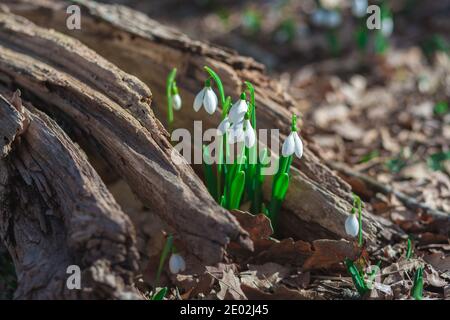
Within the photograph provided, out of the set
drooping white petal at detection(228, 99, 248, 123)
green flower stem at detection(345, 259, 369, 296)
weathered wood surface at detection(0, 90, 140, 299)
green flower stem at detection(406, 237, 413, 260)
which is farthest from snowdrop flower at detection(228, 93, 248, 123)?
green flower stem at detection(406, 237, 413, 260)

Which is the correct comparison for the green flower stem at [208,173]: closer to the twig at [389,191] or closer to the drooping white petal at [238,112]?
the drooping white petal at [238,112]

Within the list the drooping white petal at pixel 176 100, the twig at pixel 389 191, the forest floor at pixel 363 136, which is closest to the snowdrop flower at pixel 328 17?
the forest floor at pixel 363 136

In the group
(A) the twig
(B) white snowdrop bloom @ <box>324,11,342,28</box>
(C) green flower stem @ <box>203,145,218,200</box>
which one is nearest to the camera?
(C) green flower stem @ <box>203,145,218,200</box>

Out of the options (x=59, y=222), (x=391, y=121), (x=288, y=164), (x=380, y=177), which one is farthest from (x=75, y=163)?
(x=391, y=121)

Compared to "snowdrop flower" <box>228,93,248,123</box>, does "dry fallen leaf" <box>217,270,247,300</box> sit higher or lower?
lower

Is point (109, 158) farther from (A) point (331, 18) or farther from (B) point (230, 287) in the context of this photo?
(A) point (331, 18)

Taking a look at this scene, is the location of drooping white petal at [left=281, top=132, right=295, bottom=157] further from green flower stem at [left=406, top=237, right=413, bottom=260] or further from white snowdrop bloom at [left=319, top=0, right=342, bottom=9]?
white snowdrop bloom at [left=319, top=0, right=342, bottom=9]
